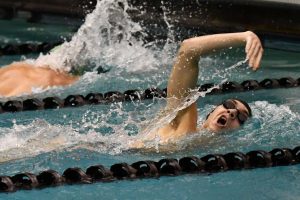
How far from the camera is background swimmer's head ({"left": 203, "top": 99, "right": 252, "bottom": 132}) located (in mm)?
4324

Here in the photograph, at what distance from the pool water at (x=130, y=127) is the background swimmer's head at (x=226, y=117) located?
0.08m

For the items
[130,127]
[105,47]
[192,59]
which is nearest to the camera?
[192,59]

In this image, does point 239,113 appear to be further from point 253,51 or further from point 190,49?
point 253,51

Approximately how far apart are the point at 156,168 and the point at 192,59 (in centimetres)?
57

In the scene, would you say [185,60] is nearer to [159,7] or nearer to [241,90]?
[241,90]

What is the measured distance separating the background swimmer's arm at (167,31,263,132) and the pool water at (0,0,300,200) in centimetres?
12

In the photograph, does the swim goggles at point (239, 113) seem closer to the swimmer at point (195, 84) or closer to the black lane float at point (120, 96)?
the swimmer at point (195, 84)

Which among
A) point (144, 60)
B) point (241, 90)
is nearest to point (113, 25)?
point (144, 60)

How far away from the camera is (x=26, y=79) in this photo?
19.4 feet

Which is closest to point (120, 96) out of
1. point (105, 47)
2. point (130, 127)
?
point (130, 127)

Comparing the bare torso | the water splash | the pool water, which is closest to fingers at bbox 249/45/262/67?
the pool water

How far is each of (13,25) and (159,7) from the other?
193 centimetres

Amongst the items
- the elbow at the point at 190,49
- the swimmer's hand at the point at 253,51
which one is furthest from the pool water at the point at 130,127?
the swimmer's hand at the point at 253,51

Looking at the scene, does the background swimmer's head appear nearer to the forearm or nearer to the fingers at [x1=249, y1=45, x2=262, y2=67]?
the forearm
